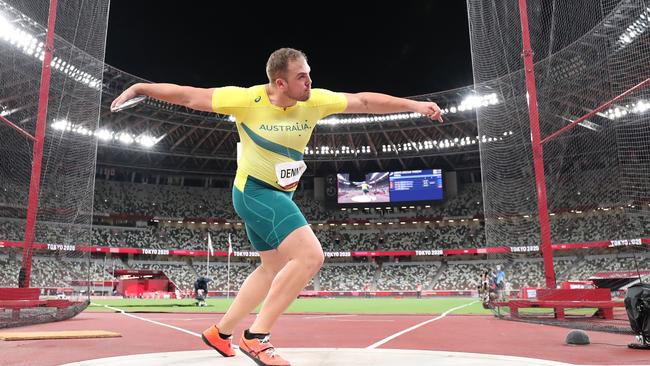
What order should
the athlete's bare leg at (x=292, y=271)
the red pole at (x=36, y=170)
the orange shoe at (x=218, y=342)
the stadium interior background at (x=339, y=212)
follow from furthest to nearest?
the stadium interior background at (x=339, y=212), the red pole at (x=36, y=170), the orange shoe at (x=218, y=342), the athlete's bare leg at (x=292, y=271)

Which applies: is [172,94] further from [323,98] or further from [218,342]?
[218,342]

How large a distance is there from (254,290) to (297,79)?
176cm

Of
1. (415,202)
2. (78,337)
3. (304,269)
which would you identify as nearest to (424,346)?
(304,269)

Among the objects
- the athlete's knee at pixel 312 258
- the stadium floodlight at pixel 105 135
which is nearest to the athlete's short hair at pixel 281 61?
the athlete's knee at pixel 312 258

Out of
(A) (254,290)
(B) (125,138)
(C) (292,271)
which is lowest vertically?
(A) (254,290)

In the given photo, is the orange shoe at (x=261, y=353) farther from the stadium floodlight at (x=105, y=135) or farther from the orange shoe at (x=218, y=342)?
the stadium floodlight at (x=105, y=135)

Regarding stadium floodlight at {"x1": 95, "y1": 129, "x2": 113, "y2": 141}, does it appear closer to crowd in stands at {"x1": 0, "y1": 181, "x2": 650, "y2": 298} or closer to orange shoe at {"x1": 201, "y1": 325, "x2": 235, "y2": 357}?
crowd in stands at {"x1": 0, "y1": 181, "x2": 650, "y2": 298}

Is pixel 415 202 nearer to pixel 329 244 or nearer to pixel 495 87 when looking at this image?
pixel 329 244

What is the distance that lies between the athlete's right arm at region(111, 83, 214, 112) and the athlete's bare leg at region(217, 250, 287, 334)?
130 centimetres

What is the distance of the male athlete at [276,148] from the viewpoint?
348cm

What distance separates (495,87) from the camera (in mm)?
18016

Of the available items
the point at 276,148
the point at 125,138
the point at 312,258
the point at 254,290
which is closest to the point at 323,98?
the point at 276,148

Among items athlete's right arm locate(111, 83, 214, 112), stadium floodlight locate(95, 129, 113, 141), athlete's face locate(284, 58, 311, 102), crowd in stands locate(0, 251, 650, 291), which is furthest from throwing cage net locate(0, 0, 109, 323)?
crowd in stands locate(0, 251, 650, 291)

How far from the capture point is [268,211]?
351cm
